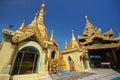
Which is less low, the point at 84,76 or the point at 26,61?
the point at 26,61

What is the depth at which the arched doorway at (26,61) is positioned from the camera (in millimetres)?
7832

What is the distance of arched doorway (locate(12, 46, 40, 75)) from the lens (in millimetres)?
7832

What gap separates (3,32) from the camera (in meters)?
6.97

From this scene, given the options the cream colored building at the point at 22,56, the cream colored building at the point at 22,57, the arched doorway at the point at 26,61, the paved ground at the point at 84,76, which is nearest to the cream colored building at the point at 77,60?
the paved ground at the point at 84,76

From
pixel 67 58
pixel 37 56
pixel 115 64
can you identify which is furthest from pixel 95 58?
pixel 37 56

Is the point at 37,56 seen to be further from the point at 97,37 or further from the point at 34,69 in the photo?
the point at 97,37

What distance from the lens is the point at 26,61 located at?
28.7 ft

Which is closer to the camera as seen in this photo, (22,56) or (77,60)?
(22,56)

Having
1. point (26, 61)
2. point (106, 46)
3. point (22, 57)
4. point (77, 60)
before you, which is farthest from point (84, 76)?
point (106, 46)

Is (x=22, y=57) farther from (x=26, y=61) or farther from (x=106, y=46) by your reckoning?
(x=106, y=46)

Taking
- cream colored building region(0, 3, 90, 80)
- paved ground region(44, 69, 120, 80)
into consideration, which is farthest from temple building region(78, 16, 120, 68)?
cream colored building region(0, 3, 90, 80)

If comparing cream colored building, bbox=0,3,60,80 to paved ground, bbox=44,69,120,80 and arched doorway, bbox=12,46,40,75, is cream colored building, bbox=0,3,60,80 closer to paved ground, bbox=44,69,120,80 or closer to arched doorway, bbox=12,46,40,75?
arched doorway, bbox=12,46,40,75

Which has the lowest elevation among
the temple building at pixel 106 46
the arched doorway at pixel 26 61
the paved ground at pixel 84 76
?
the paved ground at pixel 84 76

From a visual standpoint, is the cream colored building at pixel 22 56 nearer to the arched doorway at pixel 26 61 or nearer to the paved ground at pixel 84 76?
the arched doorway at pixel 26 61
